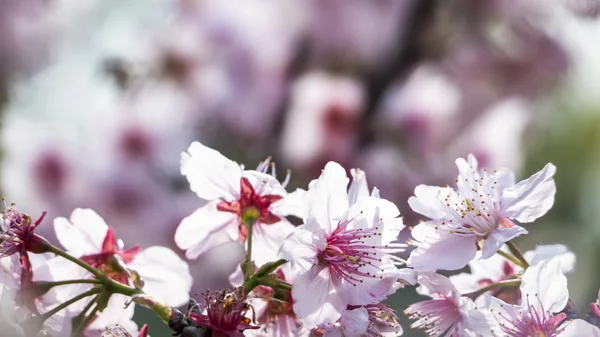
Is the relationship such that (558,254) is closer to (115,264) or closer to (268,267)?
(268,267)

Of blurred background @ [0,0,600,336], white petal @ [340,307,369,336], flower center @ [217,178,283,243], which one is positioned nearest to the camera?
white petal @ [340,307,369,336]

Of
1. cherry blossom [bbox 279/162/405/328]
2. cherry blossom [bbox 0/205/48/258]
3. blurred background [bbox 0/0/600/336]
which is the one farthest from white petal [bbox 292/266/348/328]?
blurred background [bbox 0/0/600/336]

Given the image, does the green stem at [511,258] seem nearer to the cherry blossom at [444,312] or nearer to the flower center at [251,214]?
the cherry blossom at [444,312]

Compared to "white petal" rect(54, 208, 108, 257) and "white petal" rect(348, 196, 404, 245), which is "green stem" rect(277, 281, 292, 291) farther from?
"white petal" rect(54, 208, 108, 257)

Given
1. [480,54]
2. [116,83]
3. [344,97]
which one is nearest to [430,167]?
[344,97]

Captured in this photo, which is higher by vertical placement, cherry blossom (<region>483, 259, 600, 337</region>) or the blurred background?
the blurred background

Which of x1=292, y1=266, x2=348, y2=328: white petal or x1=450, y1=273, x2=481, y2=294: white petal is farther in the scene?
x1=450, y1=273, x2=481, y2=294: white petal

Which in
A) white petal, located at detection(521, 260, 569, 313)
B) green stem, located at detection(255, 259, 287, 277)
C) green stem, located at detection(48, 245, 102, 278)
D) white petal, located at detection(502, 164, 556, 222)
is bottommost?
white petal, located at detection(521, 260, 569, 313)
